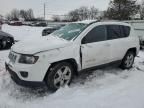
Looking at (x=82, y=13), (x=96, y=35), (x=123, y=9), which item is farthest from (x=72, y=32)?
(x=82, y=13)

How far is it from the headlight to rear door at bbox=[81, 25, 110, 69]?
4.17ft

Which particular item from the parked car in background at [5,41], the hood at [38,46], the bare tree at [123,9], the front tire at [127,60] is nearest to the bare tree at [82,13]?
the bare tree at [123,9]

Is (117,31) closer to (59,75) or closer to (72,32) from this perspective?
(72,32)

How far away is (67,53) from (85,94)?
40.1 inches

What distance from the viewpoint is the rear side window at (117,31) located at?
218 inches

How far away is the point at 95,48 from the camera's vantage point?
4965 millimetres

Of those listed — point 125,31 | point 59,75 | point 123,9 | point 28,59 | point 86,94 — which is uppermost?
point 123,9

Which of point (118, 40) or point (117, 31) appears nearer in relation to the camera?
point (118, 40)

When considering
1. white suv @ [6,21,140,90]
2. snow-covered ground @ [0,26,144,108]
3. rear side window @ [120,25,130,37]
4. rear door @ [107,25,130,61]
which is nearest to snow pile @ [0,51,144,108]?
snow-covered ground @ [0,26,144,108]

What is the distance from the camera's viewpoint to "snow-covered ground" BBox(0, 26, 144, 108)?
3818 millimetres

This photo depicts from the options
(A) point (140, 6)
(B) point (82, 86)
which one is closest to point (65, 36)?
(B) point (82, 86)

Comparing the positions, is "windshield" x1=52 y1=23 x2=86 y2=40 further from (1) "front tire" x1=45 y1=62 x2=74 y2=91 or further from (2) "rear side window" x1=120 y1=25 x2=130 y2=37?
(2) "rear side window" x1=120 y1=25 x2=130 y2=37

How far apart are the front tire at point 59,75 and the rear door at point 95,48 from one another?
1.60 feet

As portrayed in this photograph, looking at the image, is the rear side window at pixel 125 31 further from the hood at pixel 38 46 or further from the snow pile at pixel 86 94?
the hood at pixel 38 46
